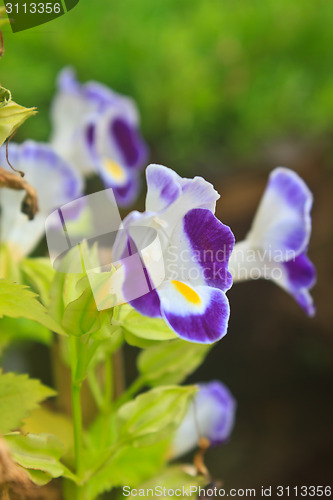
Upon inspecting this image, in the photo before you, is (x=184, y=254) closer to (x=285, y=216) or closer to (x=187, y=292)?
(x=187, y=292)

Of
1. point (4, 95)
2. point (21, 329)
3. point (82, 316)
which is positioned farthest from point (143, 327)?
point (21, 329)

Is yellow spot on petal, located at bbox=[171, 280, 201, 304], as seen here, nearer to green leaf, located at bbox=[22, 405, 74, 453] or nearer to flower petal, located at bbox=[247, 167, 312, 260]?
flower petal, located at bbox=[247, 167, 312, 260]

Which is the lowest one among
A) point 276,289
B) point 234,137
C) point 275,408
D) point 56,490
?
point 275,408

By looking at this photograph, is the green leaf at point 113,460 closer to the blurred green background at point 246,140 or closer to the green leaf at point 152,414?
the green leaf at point 152,414

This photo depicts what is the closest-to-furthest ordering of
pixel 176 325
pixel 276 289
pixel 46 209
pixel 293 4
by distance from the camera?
pixel 176 325 → pixel 46 209 → pixel 276 289 → pixel 293 4

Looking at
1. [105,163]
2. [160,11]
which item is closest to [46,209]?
[105,163]

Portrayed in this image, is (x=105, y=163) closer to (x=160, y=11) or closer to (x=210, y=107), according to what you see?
(x=210, y=107)
